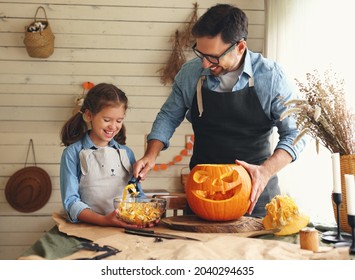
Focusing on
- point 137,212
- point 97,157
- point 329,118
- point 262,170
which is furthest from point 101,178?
point 329,118

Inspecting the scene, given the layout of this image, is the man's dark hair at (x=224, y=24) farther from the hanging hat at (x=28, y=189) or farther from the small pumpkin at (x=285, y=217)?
the hanging hat at (x=28, y=189)

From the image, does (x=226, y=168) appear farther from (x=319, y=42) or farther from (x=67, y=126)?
(x=319, y=42)

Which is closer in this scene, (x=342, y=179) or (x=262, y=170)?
(x=342, y=179)

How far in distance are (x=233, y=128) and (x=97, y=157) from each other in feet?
1.84

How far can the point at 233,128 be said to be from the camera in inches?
76.3

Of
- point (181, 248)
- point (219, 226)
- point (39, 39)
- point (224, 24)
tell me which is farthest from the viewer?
point (39, 39)

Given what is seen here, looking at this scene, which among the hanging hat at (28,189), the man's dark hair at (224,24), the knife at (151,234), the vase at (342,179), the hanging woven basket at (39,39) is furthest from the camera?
the hanging hat at (28,189)

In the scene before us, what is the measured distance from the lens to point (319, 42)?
2934 millimetres

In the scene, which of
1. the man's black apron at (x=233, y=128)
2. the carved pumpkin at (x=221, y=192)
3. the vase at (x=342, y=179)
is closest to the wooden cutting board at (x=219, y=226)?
the carved pumpkin at (x=221, y=192)

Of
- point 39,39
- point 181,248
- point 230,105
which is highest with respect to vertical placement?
point 39,39

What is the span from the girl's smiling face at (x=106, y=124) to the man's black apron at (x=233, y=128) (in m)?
0.33

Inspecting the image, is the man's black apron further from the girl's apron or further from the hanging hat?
the hanging hat

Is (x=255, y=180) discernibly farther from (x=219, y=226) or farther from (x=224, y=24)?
(x=224, y=24)

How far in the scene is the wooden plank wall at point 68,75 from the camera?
377 cm
